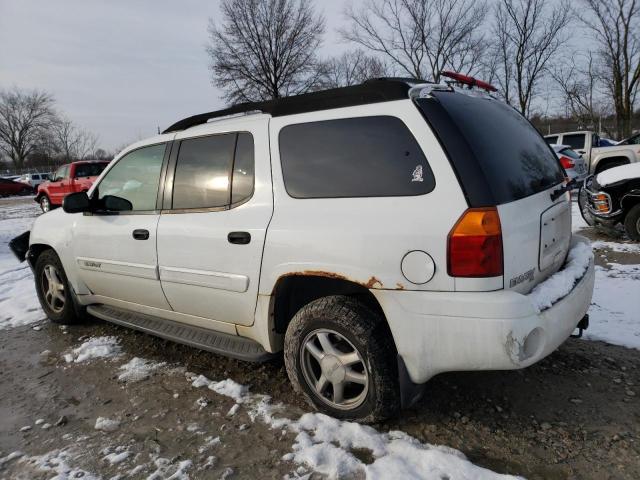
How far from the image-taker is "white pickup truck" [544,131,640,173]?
11244 millimetres

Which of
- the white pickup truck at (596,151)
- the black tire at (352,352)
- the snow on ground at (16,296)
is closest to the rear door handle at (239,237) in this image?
the black tire at (352,352)

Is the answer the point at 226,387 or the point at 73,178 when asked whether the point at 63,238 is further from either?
the point at 73,178

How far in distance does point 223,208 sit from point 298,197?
1.89 ft

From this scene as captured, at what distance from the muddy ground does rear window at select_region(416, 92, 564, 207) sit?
4.12 ft

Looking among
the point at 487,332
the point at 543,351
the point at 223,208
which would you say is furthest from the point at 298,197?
the point at 543,351

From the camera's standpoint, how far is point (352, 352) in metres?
2.51

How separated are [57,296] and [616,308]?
5.16 m

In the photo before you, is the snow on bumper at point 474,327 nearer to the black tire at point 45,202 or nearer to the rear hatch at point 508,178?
the rear hatch at point 508,178

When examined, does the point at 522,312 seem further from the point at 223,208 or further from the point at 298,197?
the point at 223,208

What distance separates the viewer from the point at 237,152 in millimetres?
2918

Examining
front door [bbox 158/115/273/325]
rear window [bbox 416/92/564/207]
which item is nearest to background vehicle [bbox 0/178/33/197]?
front door [bbox 158/115/273/325]

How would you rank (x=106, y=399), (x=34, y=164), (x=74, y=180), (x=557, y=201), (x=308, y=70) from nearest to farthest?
(x=557, y=201) < (x=106, y=399) < (x=74, y=180) < (x=308, y=70) < (x=34, y=164)

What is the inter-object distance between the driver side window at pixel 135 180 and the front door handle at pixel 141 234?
178 mm

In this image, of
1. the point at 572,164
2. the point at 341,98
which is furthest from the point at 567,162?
the point at 341,98
